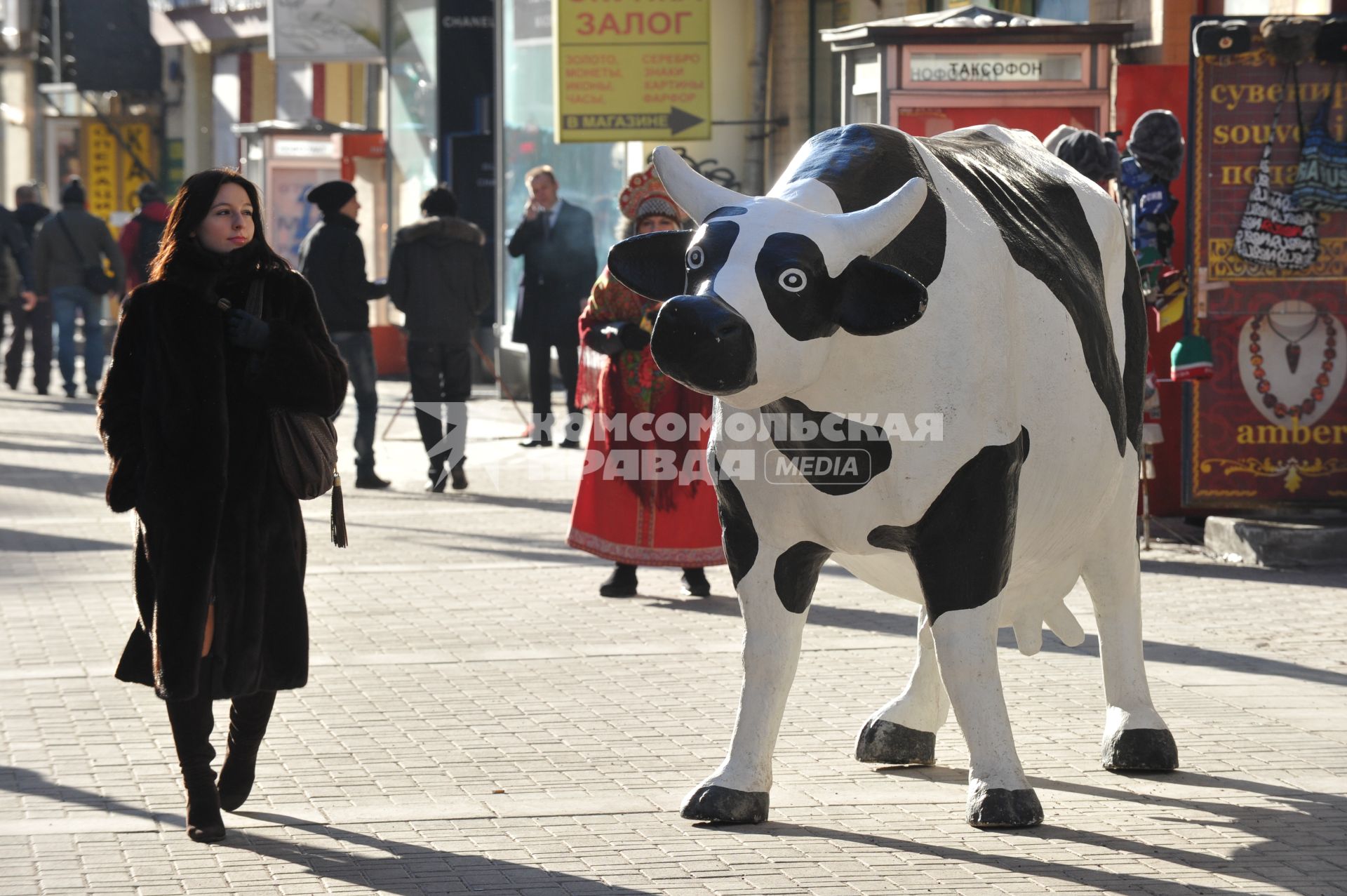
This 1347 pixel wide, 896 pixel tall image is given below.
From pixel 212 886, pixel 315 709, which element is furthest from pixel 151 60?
pixel 212 886

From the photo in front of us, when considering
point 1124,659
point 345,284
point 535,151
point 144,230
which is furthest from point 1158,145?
point 144,230

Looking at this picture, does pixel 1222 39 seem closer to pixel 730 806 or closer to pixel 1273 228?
pixel 1273 228

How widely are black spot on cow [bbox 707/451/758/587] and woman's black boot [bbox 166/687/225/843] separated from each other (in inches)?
58.7

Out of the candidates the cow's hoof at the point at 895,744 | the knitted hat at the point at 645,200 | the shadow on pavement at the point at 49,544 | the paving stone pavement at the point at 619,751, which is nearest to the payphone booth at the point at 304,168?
the shadow on pavement at the point at 49,544

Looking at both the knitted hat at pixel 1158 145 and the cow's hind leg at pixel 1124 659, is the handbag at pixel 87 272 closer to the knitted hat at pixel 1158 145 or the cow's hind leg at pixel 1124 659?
the knitted hat at pixel 1158 145

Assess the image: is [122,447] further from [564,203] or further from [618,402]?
[564,203]

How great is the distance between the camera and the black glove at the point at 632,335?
963 centimetres

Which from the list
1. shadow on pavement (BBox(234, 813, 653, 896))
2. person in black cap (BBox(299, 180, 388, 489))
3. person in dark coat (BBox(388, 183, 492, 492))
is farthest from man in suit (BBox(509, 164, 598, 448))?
shadow on pavement (BBox(234, 813, 653, 896))

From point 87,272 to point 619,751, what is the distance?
1431cm

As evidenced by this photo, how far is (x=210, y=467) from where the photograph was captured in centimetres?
579

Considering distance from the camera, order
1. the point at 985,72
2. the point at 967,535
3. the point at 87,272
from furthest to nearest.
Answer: the point at 87,272 < the point at 985,72 < the point at 967,535

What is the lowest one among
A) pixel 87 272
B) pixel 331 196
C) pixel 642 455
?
pixel 642 455

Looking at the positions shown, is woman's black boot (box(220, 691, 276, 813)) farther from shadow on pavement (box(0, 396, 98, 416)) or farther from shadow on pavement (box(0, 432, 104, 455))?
shadow on pavement (box(0, 396, 98, 416))

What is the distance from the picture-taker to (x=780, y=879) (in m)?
5.42
